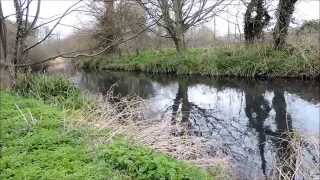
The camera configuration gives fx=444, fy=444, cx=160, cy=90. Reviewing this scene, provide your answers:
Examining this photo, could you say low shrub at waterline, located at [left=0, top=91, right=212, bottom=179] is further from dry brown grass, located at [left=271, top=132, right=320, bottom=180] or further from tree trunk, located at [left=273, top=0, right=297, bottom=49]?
tree trunk, located at [left=273, top=0, right=297, bottom=49]

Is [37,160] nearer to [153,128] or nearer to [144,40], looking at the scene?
[153,128]

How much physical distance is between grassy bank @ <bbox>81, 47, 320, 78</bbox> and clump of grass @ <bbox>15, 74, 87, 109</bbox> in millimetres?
9421

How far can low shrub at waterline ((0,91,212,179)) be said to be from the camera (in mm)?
4742

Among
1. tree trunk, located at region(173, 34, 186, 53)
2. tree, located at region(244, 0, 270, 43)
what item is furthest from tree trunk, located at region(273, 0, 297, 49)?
tree trunk, located at region(173, 34, 186, 53)

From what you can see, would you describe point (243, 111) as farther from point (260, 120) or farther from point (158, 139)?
point (158, 139)

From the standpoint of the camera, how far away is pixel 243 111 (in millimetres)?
11969

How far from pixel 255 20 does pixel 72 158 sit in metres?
16.5

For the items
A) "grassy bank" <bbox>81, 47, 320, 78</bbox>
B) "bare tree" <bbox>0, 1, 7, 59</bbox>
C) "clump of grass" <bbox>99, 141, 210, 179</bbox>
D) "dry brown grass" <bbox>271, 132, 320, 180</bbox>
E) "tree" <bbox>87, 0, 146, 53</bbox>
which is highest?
"tree" <bbox>87, 0, 146, 53</bbox>

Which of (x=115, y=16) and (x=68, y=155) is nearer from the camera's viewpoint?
(x=68, y=155)

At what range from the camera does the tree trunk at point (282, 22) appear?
59.7ft

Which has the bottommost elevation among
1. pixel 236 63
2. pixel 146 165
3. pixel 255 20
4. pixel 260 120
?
pixel 260 120

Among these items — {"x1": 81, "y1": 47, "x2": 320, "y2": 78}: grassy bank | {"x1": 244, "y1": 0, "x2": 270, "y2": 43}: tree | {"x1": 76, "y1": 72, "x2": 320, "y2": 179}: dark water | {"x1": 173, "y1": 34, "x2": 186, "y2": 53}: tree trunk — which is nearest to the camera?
{"x1": 76, "y1": 72, "x2": 320, "y2": 179}: dark water

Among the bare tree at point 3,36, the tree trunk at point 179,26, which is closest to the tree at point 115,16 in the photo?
the tree trunk at point 179,26

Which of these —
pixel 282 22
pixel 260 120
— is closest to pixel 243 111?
pixel 260 120
